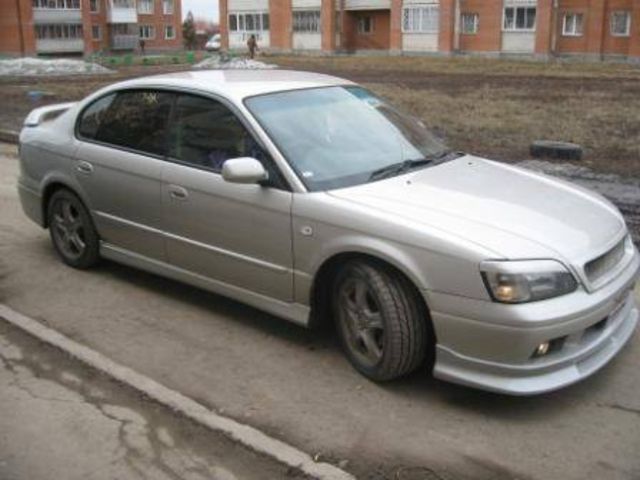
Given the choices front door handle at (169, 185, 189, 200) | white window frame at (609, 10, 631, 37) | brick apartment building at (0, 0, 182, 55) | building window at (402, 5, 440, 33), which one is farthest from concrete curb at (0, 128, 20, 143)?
brick apartment building at (0, 0, 182, 55)

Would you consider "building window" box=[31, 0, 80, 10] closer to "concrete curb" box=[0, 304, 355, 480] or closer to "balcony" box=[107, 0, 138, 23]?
"balcony" box=[107, 0, 138, 23]

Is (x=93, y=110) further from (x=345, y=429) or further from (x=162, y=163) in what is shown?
(x=345, y=429)

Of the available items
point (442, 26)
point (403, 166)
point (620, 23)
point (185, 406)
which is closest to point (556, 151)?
point (403, 166)

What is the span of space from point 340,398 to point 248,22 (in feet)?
216

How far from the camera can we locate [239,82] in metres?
5.44

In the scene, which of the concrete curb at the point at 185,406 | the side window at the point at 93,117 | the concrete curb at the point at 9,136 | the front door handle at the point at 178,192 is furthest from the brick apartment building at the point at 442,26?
the concrete curb at the point at 185,406

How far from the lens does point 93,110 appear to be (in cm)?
625

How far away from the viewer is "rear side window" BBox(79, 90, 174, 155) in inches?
221

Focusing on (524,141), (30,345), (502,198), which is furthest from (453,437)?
(524,141)

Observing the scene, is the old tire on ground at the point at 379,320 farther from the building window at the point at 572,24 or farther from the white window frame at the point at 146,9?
the white window frame at the point at 146,9

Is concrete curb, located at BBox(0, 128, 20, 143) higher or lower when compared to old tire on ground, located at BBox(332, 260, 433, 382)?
lower

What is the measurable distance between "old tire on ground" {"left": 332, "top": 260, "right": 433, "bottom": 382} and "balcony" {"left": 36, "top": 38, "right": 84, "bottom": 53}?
76372 mm

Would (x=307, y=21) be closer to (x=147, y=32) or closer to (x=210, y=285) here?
(x=147, y=32)

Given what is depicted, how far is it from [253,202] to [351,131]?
0.82 metres
